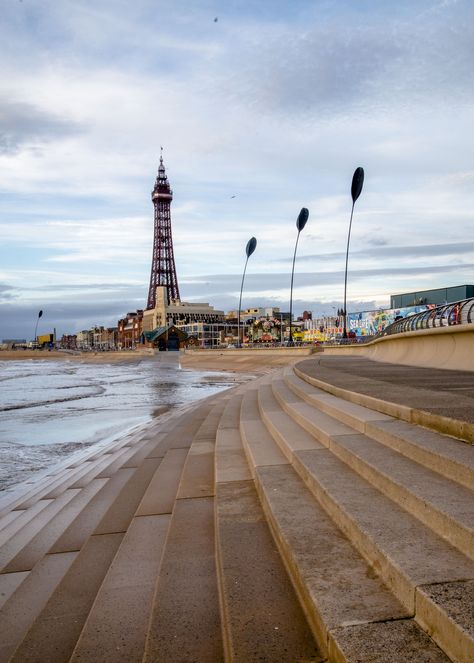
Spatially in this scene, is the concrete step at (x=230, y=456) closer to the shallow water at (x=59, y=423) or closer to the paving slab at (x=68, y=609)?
the paving slab at (x=68, y=609)

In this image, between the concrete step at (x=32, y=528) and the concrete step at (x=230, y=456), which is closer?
the concrete step at (x=32, y=528)

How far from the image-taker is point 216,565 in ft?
10.7

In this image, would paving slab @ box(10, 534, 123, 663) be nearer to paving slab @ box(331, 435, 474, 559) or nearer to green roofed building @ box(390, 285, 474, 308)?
paving slab @ box(331, 435, 474, 559)

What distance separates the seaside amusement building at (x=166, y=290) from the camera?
15788 cm

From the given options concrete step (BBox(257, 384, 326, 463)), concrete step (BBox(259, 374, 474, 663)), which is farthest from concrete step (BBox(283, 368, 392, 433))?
concrete step (BBox(259, 374, 474, 663))

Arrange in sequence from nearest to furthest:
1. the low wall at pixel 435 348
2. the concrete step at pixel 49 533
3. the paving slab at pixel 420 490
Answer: the paving slab at pixel 420 490
the concrete step at pixel 49 533
the low wall at pixel 435 348

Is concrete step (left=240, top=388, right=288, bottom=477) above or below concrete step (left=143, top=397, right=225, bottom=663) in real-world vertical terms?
above

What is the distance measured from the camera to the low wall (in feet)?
39.6

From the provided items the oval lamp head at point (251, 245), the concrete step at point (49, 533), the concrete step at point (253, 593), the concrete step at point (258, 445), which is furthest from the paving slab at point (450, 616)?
the oval lamp head at point (251, 245)

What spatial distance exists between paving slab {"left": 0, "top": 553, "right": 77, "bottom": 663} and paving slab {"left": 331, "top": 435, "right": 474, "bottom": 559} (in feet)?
7.26

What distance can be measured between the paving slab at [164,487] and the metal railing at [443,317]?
7.80 meters

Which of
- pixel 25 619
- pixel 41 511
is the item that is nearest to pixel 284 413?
pixel 41 511

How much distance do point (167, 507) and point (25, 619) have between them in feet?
5.46

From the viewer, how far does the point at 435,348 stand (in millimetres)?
14289
